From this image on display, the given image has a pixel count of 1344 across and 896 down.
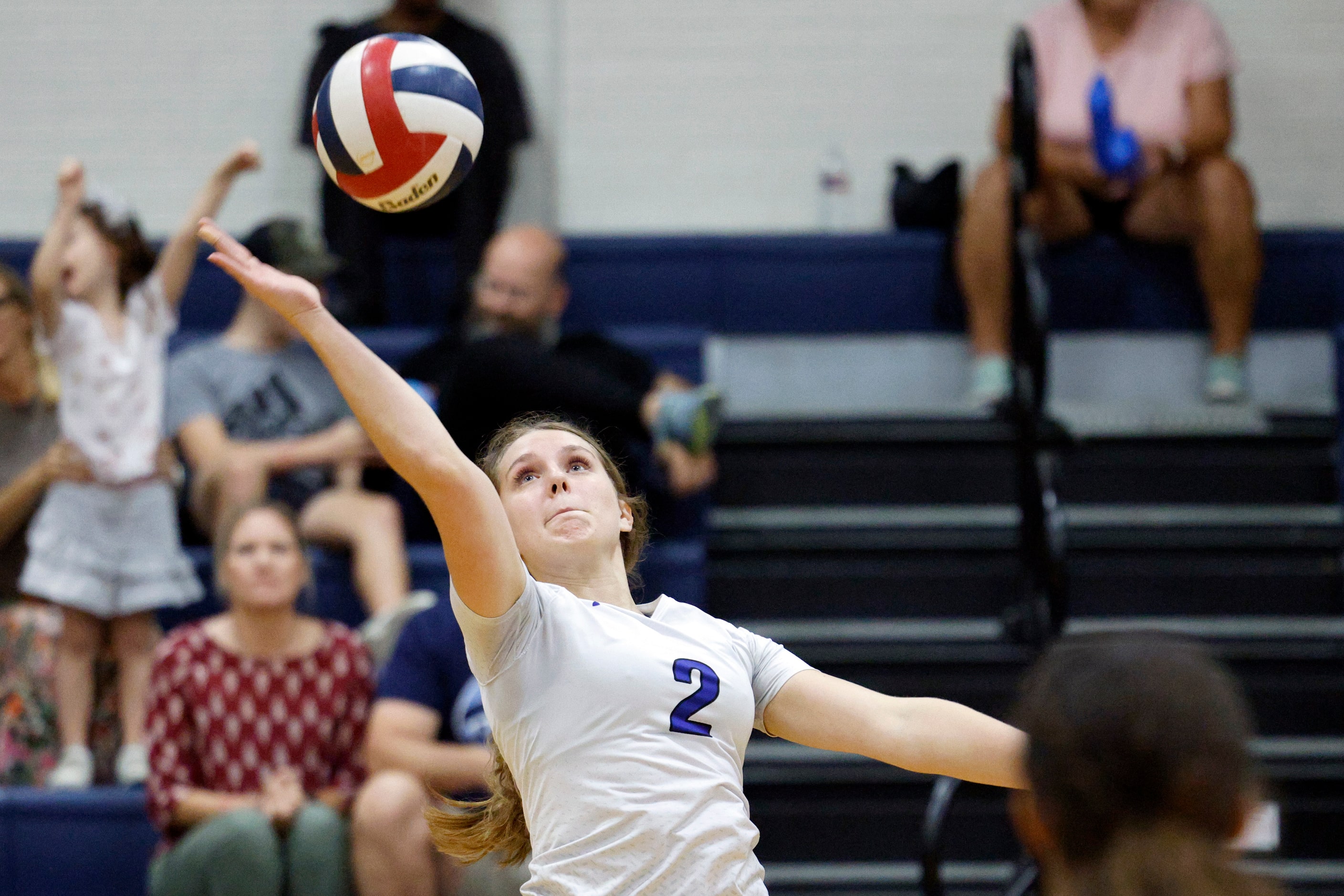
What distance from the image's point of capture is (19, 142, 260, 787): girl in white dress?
4305 mm

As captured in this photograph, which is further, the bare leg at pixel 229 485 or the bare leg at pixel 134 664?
the bare leg at pixel 229 485

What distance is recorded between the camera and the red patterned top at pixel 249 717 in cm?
394

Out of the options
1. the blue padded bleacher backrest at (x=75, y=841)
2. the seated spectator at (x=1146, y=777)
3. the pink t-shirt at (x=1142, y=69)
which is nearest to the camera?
the seated spectator at (x=1146, y=777)

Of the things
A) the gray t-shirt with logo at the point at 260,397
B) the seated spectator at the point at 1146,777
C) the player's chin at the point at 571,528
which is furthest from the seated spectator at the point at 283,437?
the seated spectator at the point at 1146,777

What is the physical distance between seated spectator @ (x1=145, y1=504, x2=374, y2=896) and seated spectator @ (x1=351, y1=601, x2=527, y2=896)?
12 cm

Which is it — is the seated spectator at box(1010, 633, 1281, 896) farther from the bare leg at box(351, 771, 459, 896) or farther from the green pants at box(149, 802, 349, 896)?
the green pants at box(149, 802, 349, 896)

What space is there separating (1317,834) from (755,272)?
2788 mm

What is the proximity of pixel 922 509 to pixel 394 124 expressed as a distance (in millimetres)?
3088

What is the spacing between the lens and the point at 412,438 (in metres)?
1.85

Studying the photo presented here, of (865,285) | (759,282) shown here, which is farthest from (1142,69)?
(759,282)

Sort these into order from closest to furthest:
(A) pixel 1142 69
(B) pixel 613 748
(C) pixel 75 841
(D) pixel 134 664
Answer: (B) pixel 613 748 → (C) pixel 75 841 → (D) pixel 134 664 → (A) pixel 1142 69

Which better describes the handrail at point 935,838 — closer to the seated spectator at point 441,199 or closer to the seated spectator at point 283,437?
the seated spectator at point 283,437

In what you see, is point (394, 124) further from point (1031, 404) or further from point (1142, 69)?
point (1142, 69)

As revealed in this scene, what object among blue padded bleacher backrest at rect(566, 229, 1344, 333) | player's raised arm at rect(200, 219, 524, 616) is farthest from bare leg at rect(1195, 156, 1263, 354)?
player's raised arm at rect(200, 219, 524, 616)
